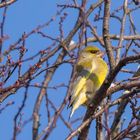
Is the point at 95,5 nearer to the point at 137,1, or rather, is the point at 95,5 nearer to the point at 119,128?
the point at 137,1

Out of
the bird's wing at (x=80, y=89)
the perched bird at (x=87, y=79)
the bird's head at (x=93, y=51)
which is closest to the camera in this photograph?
the bird's wing at (x=80, y=89)

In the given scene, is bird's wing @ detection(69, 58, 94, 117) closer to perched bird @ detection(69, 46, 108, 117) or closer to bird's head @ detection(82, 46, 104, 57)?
perched bird @ detection(69, 46, 108, 117)

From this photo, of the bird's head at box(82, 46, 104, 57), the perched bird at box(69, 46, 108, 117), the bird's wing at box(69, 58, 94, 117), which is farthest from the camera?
the bird's head at box(82, 46, 104, 57)

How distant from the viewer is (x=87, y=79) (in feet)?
19.6

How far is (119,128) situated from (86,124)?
2.93 feet

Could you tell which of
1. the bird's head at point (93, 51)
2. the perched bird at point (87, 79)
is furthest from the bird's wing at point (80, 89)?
the bird's head at point (93, 51)

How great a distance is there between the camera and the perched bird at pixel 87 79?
568cm

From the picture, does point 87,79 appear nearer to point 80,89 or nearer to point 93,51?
point 80,89

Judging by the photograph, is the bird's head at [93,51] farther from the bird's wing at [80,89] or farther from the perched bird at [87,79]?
the bird's wing at [80,89]

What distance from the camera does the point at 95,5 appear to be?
20.4 ft

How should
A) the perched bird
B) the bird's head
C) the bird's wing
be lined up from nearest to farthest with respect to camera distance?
the bird's wing < the perched bird < the bird's head

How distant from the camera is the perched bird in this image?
5676 millimetres

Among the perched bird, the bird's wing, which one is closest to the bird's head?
the perched bird

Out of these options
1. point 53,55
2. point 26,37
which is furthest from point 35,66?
point 53,55
